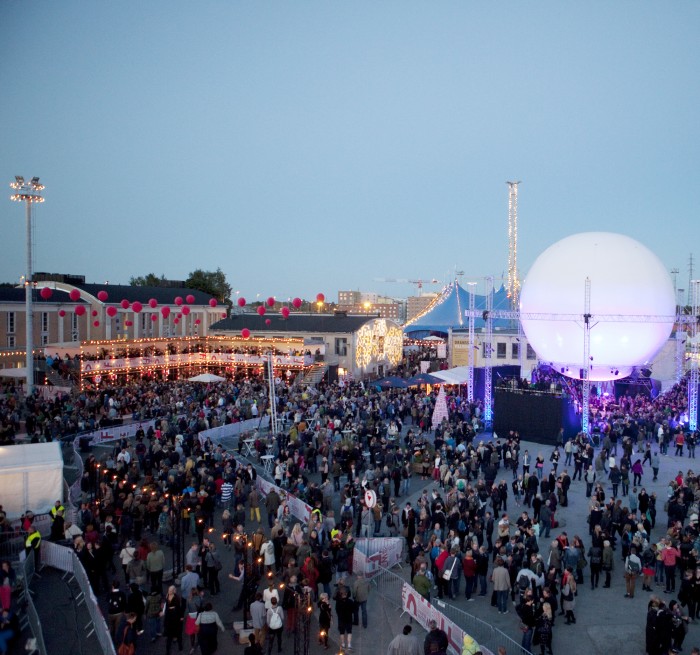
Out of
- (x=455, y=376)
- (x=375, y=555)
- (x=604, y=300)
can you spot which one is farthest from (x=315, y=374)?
(x=375, y=555)

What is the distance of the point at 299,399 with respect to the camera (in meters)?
26.7

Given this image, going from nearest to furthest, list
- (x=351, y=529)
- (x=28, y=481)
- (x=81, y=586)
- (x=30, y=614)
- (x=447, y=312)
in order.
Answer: (x=30, y=614), (x=81, y=586), (x=351, y=529), (x=28, y=481), (x=447, y=312)

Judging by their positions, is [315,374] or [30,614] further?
[315,374]

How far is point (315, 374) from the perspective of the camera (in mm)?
34625

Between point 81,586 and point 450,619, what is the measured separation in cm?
586

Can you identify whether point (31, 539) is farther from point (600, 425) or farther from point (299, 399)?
point (600, 425)

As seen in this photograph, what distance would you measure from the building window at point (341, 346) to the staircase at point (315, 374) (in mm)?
1546

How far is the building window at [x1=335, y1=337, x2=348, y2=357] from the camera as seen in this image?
37.3 m

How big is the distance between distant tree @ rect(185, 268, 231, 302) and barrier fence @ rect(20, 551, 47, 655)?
59.7 meters

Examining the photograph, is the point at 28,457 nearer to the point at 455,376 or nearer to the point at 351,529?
the point at 351,529

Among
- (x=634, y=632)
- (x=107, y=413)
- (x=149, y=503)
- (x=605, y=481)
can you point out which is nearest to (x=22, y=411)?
(x=107, y=413)

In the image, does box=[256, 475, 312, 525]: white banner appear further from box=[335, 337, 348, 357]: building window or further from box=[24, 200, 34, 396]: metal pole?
box=[335, 337, 348, 357]: building window

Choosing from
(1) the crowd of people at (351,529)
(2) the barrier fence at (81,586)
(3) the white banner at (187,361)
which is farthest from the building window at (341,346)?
(2) the barrier fence at (81,586)

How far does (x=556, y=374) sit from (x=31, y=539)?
23.3 meters
